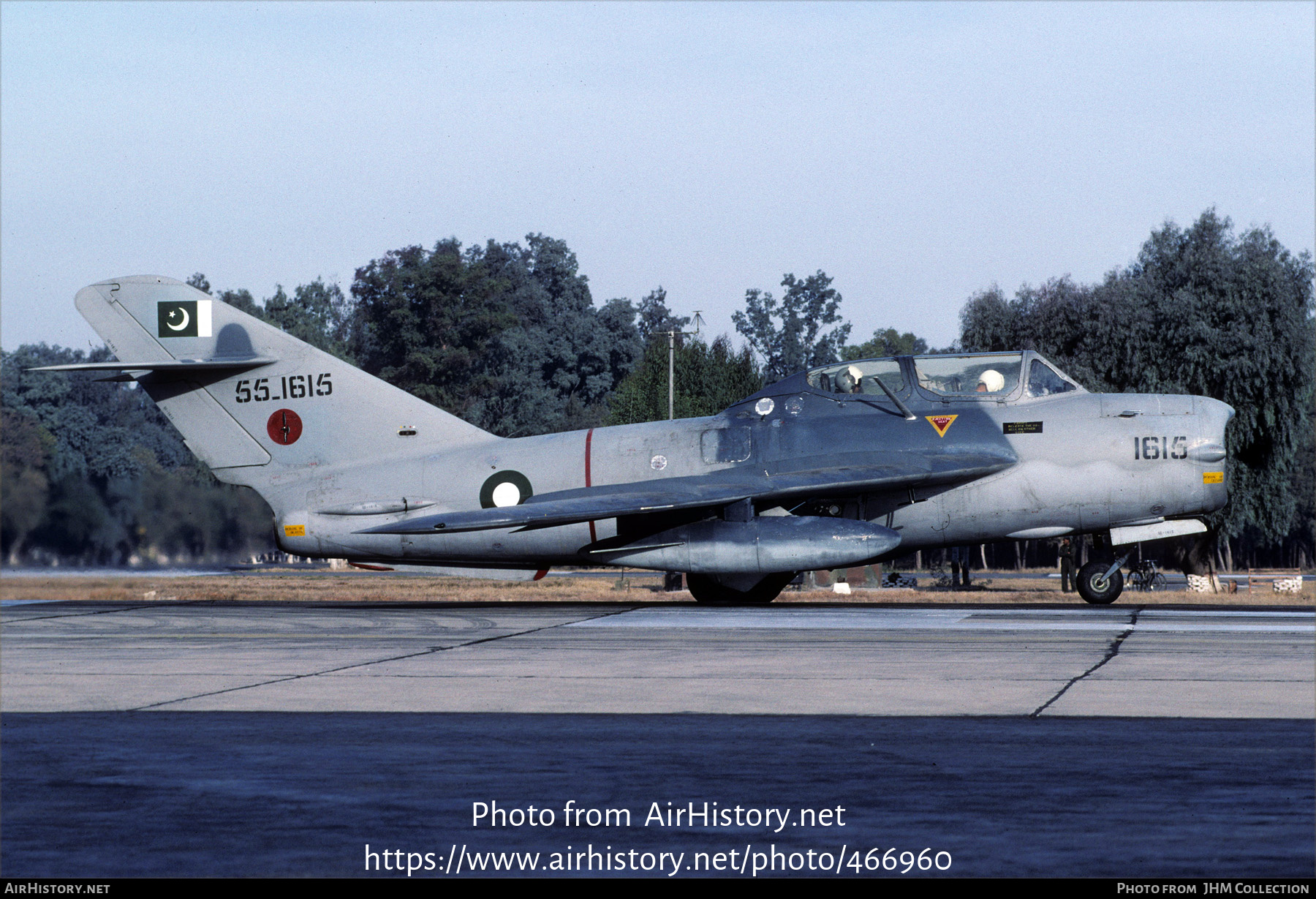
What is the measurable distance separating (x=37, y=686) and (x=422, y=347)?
3381 inches

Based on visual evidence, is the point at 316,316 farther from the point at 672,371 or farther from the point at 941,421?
the point at 941,421

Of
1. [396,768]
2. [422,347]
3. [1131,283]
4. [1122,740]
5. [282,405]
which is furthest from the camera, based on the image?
[422,347]

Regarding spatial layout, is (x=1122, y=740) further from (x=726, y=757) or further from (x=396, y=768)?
(x=396, y=768)

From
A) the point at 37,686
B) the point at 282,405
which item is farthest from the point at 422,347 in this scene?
the point at 37,686

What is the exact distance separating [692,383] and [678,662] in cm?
4627

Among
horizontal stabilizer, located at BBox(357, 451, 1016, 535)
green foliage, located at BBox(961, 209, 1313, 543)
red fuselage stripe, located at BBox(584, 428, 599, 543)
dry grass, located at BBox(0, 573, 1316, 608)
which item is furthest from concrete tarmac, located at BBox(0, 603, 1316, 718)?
green foliage, located at BBox(961, 209, 1313, 543)

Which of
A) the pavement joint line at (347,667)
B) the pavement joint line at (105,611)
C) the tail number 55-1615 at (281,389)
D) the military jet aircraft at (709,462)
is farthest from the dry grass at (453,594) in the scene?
the pavement joint line at (347,667)

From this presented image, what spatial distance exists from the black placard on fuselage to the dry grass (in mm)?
2971

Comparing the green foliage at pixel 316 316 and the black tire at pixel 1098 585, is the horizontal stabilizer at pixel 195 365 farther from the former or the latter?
the green foliage at pixel 316 316

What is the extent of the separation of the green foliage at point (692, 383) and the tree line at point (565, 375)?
3.8 inches

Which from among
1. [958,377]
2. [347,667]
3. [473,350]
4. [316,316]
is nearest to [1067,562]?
[958,377]

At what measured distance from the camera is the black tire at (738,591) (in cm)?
2339

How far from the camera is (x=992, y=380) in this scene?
74.4 feet

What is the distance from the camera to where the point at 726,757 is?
843 centimetres
